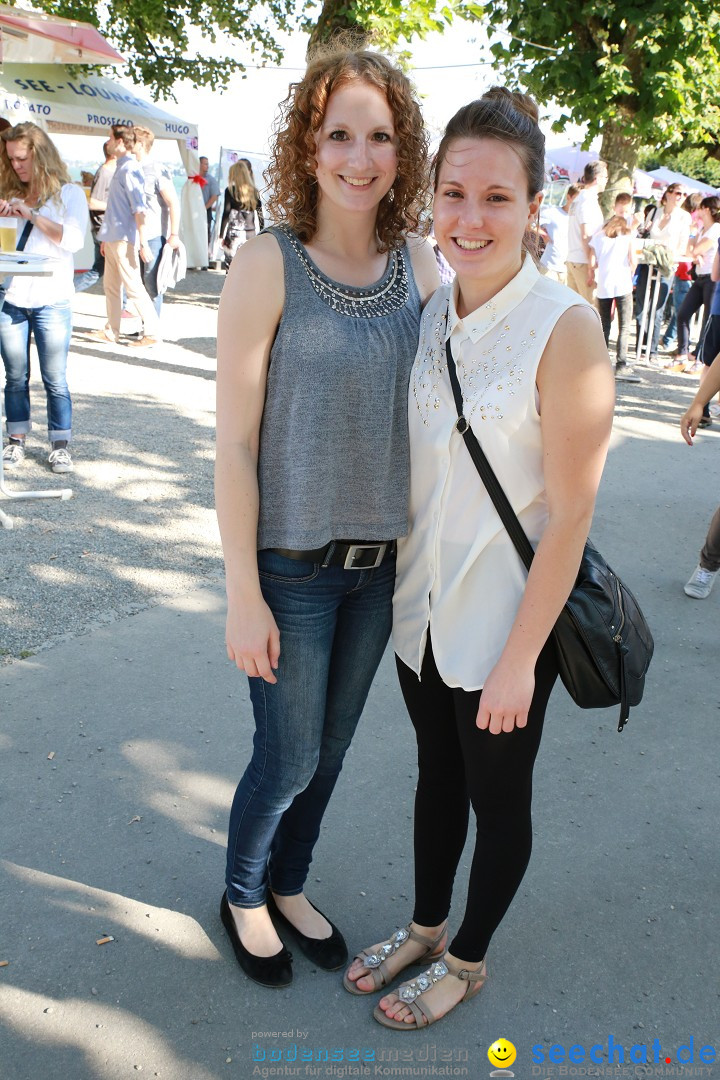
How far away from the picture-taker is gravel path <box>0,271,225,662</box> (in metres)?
4.18

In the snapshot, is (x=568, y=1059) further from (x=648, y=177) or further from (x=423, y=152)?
(x=648, y=177)

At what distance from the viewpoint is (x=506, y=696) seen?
6.00ft

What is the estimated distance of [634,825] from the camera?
2.96 metres

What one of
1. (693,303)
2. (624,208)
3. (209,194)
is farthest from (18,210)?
(209,194)

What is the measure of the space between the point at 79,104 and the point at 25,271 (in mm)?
11932

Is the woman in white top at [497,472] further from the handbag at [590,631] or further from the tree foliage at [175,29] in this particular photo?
the tree foliage at [175,29]

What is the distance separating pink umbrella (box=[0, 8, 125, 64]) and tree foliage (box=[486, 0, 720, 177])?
560 centimetres

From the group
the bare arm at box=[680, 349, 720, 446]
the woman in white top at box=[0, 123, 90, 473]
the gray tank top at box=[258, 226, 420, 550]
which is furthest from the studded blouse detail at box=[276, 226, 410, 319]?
the woman in white top at box=[0, 123, 90, 473]

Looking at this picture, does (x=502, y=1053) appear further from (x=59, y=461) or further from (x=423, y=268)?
(x=59, y=461)

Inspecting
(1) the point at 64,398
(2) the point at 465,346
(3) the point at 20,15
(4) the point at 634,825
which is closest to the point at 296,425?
(2) the point at 465,346

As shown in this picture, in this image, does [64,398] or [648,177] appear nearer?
[64,398]

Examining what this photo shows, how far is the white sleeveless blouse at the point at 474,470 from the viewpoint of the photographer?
1.76 metres

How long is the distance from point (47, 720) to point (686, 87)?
12471 millimetres

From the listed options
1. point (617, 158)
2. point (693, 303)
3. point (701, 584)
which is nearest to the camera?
point (701, 584)
